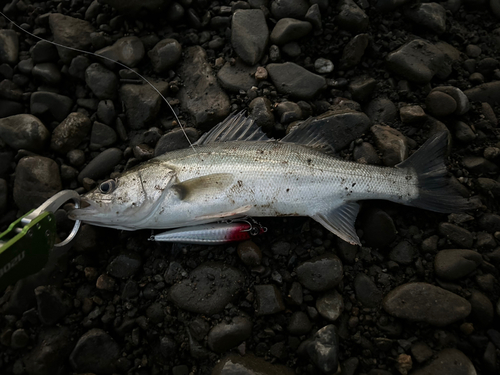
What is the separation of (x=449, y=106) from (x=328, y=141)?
1415 millimetres

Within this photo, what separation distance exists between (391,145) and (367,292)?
156 centimetres

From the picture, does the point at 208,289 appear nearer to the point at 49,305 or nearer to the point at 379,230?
the point at 49,305

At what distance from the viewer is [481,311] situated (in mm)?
2775

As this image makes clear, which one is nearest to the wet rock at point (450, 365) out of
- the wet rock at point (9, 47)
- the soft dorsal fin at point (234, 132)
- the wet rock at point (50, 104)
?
the soft dorsal fin at point (234, 132)

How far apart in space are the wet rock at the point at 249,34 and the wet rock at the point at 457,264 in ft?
9.72

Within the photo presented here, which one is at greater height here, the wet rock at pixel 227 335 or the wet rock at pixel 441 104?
the wet rock at pixel 441 104

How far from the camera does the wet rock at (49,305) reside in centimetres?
287

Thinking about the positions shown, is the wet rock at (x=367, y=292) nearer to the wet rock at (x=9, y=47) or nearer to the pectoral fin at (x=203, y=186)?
the pectoral fin at (x=203, y=186)

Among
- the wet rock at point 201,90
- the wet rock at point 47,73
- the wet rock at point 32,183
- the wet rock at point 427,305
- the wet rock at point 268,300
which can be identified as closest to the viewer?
the wet rock at point 427,305

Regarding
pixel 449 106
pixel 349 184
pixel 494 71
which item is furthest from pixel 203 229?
pixel 494 71

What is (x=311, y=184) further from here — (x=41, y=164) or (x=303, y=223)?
(x=41, y=164)

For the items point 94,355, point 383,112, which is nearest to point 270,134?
point 383,112

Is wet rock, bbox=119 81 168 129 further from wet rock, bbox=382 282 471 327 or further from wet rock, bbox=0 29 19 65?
wet rock, bbox=382 282 471 327

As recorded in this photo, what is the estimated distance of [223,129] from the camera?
3305 mm
